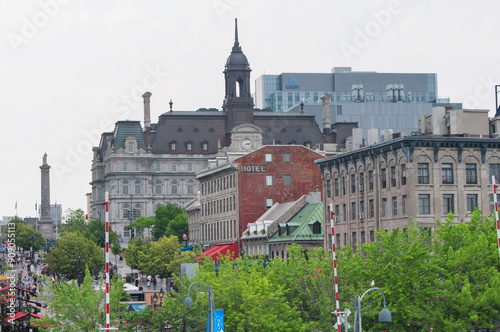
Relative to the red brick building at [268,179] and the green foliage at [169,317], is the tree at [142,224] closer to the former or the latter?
the red brick building at [268,179]

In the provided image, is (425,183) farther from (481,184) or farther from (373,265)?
(373,265)

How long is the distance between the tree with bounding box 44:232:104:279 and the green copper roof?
2280cm

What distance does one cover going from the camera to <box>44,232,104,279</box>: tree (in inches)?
4520

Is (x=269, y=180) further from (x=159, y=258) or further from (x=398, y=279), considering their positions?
(x=398, y=279)

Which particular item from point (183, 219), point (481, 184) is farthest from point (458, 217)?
point (183, 219)

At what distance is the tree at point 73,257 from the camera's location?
4520 inches

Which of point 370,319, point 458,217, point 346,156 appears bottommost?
point 370,319

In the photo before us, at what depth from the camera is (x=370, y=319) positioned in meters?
61.6

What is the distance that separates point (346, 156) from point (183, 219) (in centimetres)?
7657

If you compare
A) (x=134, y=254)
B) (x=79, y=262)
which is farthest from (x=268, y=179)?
(x=134, y=254)

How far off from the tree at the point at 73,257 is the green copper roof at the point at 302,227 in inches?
898

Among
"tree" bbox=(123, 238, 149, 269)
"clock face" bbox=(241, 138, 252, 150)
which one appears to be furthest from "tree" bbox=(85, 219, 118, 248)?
"clock face" bbox=(241, 138, 252, 150)

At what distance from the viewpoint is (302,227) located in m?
96.9

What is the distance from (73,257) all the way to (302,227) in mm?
29540
